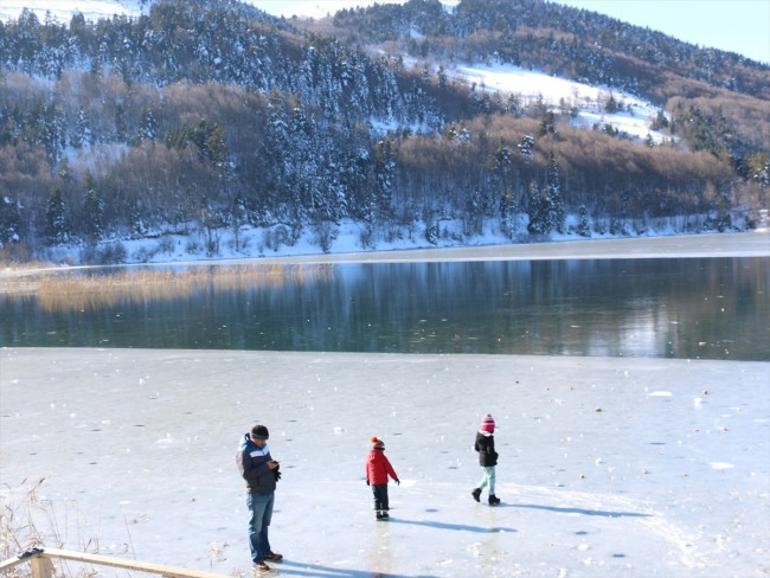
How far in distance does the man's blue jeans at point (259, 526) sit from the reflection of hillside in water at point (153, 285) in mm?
36054

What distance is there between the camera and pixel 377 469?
31.0ft

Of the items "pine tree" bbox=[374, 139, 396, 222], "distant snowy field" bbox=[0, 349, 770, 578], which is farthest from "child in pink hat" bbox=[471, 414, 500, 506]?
"pine tree" bbox=[374, 139, 396, 222]

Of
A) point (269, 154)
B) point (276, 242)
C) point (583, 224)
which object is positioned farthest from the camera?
point (583, 224)

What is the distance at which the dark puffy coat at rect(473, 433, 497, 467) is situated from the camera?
31.6 ft

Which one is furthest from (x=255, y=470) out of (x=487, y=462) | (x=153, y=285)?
(x=153, y=285)

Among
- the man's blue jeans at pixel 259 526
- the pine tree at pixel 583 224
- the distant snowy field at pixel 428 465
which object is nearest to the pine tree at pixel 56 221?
the pine tree at pixel 583 224

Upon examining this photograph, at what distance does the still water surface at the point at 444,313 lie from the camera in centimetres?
2475

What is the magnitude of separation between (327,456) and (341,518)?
2743 millimetres

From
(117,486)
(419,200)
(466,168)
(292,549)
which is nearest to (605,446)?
(292,549)

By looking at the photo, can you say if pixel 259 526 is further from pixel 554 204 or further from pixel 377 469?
pixel 554 204

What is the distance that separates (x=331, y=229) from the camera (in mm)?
120688

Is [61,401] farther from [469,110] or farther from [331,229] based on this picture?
[469,110]

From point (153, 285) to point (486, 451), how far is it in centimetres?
4877

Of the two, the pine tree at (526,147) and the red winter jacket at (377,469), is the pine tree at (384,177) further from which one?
the red winter jacket at (377,469)
